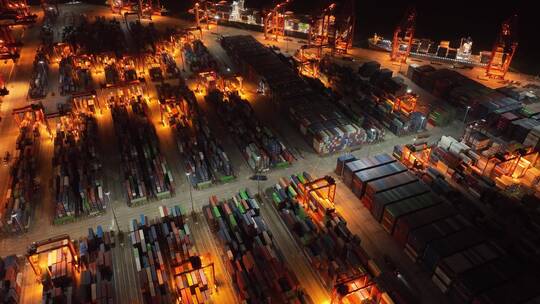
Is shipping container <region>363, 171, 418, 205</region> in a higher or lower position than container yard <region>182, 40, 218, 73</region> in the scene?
lower

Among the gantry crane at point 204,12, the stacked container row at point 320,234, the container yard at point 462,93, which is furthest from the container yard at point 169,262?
the gantry crane at point 204,12

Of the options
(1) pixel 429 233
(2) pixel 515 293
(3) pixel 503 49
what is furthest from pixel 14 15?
(3) pixel 503 49

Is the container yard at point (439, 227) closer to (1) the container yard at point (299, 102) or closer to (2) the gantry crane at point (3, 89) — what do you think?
(1) the container yard at point (299, 102)

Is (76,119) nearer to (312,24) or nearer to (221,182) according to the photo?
(221,182)

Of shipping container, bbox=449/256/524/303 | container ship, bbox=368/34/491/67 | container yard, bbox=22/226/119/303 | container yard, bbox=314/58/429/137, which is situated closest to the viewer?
shipping container, bbox=449/256/524/303

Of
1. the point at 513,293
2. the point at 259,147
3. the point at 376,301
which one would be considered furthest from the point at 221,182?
the point at 513,293

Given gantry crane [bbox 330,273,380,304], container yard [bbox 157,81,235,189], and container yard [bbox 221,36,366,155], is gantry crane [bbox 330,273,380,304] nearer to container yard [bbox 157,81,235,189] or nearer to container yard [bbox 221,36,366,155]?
container yard [bbox 157,81,235,189]

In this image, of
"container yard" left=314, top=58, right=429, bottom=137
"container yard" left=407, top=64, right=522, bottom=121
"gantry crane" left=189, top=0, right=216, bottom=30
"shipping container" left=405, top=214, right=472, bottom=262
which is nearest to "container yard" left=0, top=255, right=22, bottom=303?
"shipping container" left=405, top=214, right=472, bottom=262
